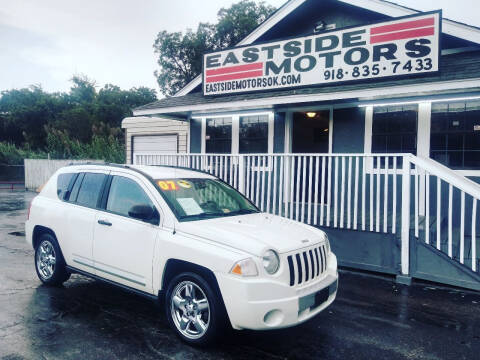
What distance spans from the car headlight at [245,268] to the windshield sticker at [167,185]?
1.47 metres

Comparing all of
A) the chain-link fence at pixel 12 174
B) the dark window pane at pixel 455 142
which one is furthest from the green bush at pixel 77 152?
the dark window pane at pixel 455 142

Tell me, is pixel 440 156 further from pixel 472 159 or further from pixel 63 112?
pixel 63 112

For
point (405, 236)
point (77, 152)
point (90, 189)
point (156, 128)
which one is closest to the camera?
point (90, 189)

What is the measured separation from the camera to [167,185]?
4582mm

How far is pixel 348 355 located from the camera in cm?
363

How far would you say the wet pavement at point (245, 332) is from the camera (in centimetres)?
365

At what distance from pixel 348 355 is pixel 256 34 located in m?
9.33

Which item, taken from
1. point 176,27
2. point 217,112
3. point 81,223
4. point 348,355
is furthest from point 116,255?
point 176,27

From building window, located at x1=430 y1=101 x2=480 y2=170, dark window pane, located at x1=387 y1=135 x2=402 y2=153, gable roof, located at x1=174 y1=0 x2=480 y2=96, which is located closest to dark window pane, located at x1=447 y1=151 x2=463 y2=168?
building window, located at x1=430 y1=101 x2=480 y2=170

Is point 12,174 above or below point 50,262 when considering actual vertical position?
above

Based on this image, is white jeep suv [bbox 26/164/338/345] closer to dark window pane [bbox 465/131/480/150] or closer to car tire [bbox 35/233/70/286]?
car tire [bbox 35/233/70/286]

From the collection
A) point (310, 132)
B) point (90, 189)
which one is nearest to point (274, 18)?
point (310, 132)

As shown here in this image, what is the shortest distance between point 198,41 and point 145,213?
34.4 m

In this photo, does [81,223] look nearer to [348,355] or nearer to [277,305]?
[277,305]
